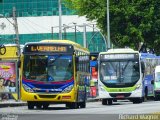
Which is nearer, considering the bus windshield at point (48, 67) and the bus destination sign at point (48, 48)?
the bus windshield at point (48, 67)

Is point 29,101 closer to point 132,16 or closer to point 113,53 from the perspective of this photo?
point 113,53

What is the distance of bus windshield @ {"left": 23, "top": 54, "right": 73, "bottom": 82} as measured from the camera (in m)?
34.2

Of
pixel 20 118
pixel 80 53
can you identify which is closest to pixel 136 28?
pixel 80 53

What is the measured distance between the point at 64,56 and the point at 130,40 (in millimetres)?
27503

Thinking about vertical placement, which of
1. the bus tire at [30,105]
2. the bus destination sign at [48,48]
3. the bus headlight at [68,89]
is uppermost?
the bus destination sign at [48,48]

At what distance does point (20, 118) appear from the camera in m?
25.4

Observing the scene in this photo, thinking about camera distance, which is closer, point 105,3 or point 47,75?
point 47,75

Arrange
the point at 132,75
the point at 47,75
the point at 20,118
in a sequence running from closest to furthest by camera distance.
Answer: the point at 20,118, the point at 47,75, the point at 132,75

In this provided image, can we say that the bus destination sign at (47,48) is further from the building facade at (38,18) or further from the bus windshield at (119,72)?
the building facade at (38,18)

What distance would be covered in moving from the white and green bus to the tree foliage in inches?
613

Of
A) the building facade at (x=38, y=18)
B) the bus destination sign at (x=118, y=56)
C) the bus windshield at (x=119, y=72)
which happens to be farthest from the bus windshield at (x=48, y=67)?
the building facade at (x=38, y=18)

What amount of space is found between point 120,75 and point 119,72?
0.62 feet

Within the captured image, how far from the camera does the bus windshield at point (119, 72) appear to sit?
44375 mm

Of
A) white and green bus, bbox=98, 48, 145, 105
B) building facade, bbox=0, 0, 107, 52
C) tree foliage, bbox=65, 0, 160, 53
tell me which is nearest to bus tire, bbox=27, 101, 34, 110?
white and green bus, bbox=98, 48, 145, 105
